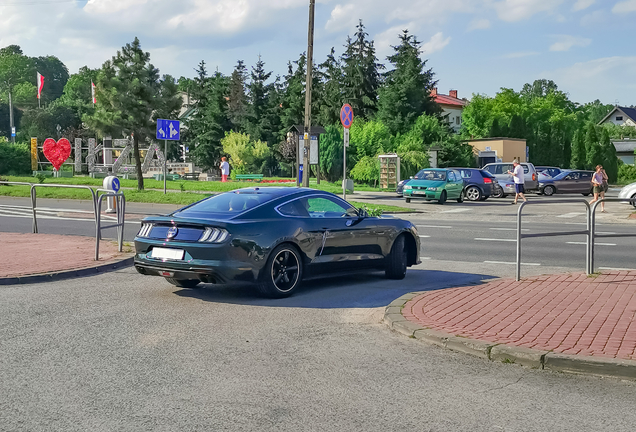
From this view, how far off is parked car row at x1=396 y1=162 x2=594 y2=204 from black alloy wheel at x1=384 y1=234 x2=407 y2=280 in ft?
68.0

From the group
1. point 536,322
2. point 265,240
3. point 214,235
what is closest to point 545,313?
point 536,322

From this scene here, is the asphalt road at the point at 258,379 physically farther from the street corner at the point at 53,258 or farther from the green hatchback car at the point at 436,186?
the green hatchback car at the point at 436,186

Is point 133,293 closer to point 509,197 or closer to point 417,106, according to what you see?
point 509,197

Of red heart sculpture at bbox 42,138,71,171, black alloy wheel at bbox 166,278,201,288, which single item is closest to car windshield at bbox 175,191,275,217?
black alloy wheel at bbox 166,278,201,288

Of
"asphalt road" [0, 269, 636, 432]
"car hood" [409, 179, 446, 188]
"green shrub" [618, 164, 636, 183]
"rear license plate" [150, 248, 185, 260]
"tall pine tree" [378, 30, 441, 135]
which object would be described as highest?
"tall pine tree" [378, 30, 441, 135]

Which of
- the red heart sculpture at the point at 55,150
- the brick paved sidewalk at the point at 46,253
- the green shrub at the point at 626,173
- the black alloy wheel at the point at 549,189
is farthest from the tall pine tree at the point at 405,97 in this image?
the brick paved sidewalk at the point at 46,253

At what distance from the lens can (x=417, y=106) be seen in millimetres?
64062

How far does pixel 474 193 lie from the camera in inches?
1330

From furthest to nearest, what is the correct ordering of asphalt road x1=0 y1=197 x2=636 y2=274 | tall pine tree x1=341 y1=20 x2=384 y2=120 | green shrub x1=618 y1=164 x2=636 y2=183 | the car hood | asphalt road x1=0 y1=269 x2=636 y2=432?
tall pine tree x1=341 y1=20 x2=384 y2=120
green shrub x1=618 y1=164 x2=636 y2=183
the car hood
asphalt road x1=0 y1=197 x2=636 y2=274
asphalt road x1=0 y1=269 x2=636 y2=432

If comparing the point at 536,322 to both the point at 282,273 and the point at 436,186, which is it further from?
the point at 436,186

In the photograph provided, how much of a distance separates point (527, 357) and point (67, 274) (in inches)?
267

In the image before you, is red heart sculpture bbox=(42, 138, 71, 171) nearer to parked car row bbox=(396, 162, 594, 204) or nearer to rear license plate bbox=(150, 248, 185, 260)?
parked car row bbox=(396, 162, 594, 204)

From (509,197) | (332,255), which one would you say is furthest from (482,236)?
(509,197)

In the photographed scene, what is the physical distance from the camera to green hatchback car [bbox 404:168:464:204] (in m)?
30.5
